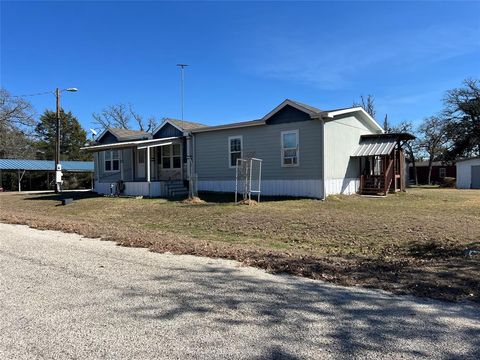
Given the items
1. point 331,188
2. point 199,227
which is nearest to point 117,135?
point 331,188

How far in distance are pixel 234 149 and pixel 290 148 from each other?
3.20m

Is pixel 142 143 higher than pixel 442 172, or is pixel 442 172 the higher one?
pixel 142 143

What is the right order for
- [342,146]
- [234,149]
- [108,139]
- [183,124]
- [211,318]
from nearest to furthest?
[211,318], [342,146], [234,149], [183,124], [108,139]

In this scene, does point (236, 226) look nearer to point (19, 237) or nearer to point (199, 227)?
point (199, 227)

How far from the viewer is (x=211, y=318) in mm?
4074

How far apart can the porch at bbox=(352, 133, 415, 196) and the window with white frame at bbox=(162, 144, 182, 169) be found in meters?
9.58

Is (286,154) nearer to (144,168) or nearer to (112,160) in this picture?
(144,168)

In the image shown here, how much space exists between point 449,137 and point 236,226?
41.3 metres

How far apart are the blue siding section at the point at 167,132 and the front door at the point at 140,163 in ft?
5.19

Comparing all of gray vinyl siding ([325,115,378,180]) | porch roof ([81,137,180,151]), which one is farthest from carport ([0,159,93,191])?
gray vinyl siding ([325,115,378,180])

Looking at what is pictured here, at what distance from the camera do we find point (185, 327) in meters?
3.84

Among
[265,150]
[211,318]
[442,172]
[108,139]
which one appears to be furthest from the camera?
[442,172]

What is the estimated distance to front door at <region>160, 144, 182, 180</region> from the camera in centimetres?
2289

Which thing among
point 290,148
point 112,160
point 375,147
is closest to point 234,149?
point 290,148
